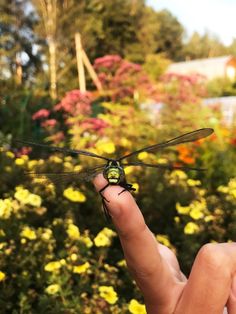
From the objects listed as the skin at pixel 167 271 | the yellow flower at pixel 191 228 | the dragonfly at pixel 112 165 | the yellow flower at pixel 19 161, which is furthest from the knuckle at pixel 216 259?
the yellow flower at pixel 19 161

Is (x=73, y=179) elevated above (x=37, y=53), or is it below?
below

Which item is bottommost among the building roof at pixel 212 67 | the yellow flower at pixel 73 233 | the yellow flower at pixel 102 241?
the yellow flower at pixel 102 241

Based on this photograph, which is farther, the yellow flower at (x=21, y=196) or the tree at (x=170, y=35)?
the tree at (x=170, y=35)

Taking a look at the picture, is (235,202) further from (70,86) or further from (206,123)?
(70,86)

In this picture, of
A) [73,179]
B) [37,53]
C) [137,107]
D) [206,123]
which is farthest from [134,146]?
[37,53]

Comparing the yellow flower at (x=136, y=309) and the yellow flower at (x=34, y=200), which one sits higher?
the yellow flower at (x=34, y=200)

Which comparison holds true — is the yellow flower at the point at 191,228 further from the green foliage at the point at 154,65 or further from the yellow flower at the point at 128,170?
the green foliage at the point at 154,65
